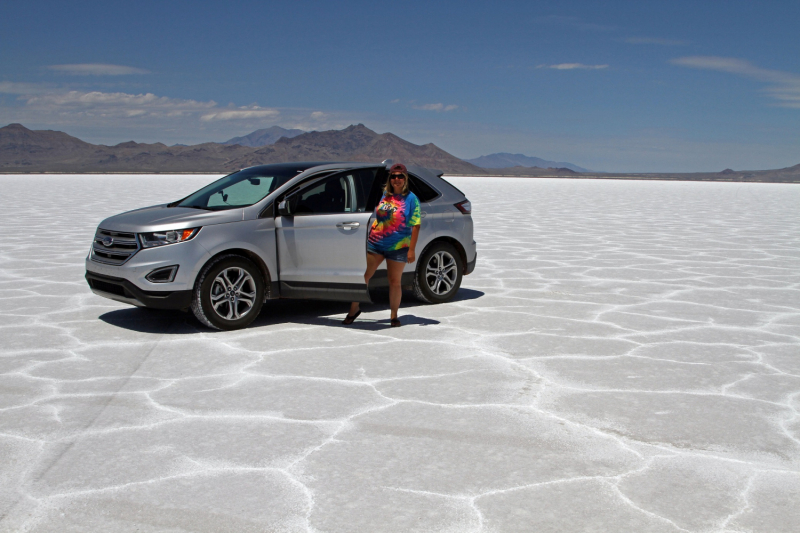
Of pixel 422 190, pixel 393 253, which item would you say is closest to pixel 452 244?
pixel 422 190

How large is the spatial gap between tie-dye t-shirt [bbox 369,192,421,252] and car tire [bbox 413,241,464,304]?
4.47 feet

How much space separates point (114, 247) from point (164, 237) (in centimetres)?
60

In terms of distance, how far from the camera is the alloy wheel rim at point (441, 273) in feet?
30.0

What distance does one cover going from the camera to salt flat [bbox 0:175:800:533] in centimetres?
373

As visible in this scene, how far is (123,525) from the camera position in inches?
138

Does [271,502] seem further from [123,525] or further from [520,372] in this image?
[520,372]

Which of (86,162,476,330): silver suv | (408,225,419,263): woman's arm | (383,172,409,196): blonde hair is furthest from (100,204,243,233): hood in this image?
(408,225,419,263): woman's arm

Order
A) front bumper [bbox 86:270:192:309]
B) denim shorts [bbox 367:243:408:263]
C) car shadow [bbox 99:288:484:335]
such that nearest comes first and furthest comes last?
Answer: front bumper [bbox 86:270:192:309] < denim shorts [bbox 367:243:408:263] < car shadow [bbox 99:288:484:335]

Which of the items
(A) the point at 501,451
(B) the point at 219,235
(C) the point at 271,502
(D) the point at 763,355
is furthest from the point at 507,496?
(B) the point at 219,235

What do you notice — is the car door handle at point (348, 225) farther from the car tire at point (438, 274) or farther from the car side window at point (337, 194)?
the car tire at point (438, 274)

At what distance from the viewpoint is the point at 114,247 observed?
24.9ft

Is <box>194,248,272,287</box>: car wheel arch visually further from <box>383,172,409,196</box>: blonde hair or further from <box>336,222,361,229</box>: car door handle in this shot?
<box>383,172,409,196</box>: blonde hair

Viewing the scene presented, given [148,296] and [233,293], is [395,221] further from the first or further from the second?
[148,296]

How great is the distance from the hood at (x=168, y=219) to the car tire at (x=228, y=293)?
0.37 meters
